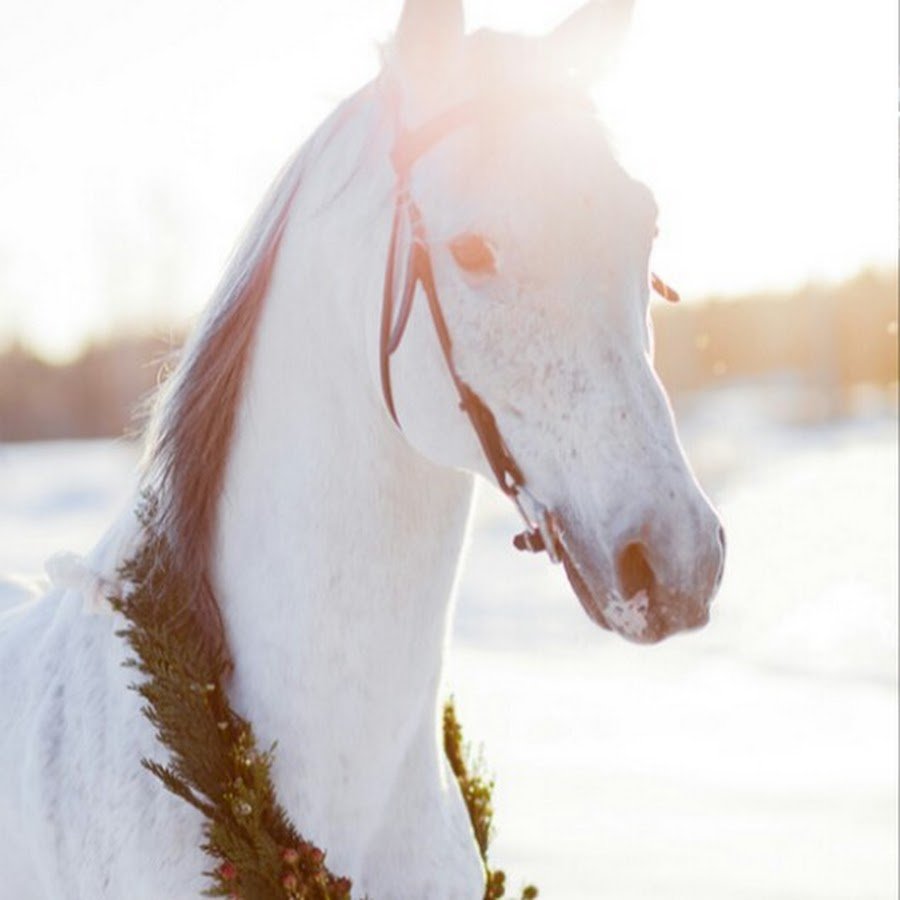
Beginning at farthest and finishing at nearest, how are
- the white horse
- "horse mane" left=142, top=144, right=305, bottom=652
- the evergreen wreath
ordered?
"horse mane" left=142, top=144, right=305, bottom=652 → the evergreen wreath → the white horse

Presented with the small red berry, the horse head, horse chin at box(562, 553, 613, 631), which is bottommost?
the small red berry

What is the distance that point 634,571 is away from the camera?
1.75 m

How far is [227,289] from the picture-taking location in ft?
7.51

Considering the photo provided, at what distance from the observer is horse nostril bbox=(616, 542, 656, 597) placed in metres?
1.75

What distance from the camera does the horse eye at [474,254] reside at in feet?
6.20

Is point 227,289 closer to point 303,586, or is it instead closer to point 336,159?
point 336,159

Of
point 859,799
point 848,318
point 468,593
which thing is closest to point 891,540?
point 468,593

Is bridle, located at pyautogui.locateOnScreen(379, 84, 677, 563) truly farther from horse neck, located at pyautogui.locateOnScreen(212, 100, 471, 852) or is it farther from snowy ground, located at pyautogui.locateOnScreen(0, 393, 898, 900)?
snowy ground, located at pyautogui.locateOnScreen(0, 393, 898, 900)

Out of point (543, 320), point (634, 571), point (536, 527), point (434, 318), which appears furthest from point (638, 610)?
point (434, 318)

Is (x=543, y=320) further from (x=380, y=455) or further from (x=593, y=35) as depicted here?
(x=593, y=35)

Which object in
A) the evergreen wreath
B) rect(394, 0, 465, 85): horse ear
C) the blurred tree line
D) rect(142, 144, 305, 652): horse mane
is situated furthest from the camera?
the blurred tree line

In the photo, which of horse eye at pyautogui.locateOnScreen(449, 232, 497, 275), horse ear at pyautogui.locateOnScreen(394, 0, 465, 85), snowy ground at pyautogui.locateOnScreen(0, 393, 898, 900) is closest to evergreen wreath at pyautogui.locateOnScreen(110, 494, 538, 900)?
horse eye at pyautogui.locateOnScreen(449, 232, 497, 275)

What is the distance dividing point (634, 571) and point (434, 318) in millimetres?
458

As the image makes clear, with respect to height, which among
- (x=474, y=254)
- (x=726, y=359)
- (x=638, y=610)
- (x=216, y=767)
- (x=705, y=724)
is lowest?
(x=216, y=767)
